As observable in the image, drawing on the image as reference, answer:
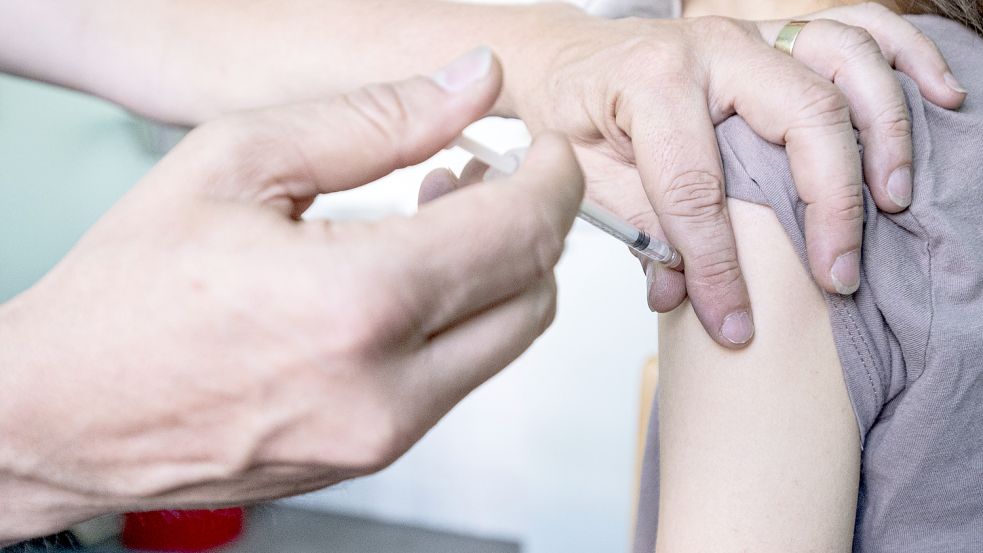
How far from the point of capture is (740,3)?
39.9 inches

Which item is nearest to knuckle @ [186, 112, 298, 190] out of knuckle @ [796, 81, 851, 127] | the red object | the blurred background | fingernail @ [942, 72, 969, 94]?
knuckle @ [796, 81, 851, 127]

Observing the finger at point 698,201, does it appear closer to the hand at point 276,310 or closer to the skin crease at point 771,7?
the hand at point 276,310

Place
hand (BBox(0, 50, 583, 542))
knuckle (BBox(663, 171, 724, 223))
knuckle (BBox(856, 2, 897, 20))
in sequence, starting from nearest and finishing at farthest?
hand (BBox(0, 50, 583, 542)) < knuckle (BBox(663, 171, 724, 223)) < knuckle (BBox(856, 2, 897, 20))

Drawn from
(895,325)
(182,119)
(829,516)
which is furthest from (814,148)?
(182,119)

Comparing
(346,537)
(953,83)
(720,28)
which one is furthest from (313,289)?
(346,537)

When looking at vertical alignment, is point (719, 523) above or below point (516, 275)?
below

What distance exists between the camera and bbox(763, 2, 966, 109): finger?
708 mm

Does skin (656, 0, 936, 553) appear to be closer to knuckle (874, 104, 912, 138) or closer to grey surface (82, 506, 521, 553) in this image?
knuckle (874, 104, 912, 138)

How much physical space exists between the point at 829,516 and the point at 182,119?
0.99m

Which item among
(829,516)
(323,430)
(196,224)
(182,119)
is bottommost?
(829,516)

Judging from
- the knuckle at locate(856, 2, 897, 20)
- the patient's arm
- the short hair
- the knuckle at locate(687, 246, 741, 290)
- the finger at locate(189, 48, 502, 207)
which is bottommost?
the patient's arm

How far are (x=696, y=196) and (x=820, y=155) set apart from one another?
0.34 ft

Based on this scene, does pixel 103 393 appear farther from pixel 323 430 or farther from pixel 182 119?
pixel 182 119

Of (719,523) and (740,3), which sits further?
(740,3)
